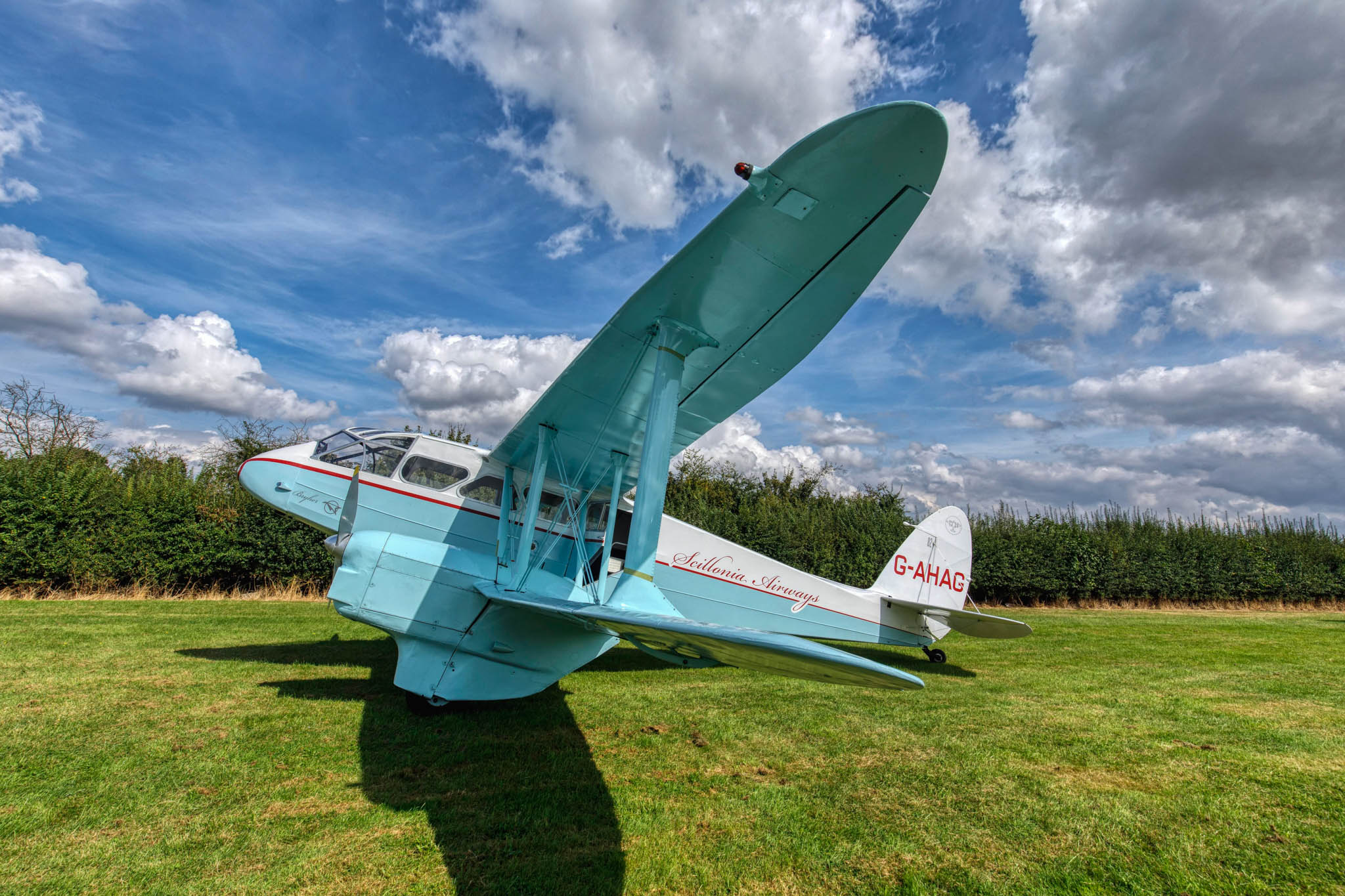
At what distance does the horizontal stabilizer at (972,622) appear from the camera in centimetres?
679

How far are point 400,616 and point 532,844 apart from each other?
2.29 m

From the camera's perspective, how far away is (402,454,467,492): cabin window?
Answer: 19.0 feet

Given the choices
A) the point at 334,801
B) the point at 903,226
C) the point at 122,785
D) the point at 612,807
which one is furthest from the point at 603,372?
the point at 122,785

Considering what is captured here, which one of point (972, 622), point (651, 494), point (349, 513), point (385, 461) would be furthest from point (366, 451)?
point (972, 622)

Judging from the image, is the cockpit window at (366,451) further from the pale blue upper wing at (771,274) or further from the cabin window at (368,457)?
the pale blue upper wing at (771,274)

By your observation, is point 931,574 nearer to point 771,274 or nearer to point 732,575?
point 732,575

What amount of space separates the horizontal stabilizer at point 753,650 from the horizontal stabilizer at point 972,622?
18.7 feet

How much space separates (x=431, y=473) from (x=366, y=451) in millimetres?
755

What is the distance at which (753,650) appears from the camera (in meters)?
1.86

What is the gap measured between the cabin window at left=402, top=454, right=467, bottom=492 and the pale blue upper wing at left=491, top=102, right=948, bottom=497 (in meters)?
1.28

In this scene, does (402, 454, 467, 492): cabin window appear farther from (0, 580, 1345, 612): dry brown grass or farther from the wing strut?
(0, 580, 1345, 612): dry brown grass

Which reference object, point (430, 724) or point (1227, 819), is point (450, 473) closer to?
point (430, 724)

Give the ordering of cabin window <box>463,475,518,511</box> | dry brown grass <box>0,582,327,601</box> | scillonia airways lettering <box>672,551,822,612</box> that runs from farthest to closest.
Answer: dry brown grass <box>0,582,327,601</box>, scillonia airways lettering <box>672,551,822,612</box>, cabin window <box>463,475,518,511</box>

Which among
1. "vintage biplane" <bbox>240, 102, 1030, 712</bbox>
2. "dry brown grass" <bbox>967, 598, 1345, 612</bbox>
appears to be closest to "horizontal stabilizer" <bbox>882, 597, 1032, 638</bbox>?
"vintage biplane" <bbox>240, 102, 1030, 712</bbox>
